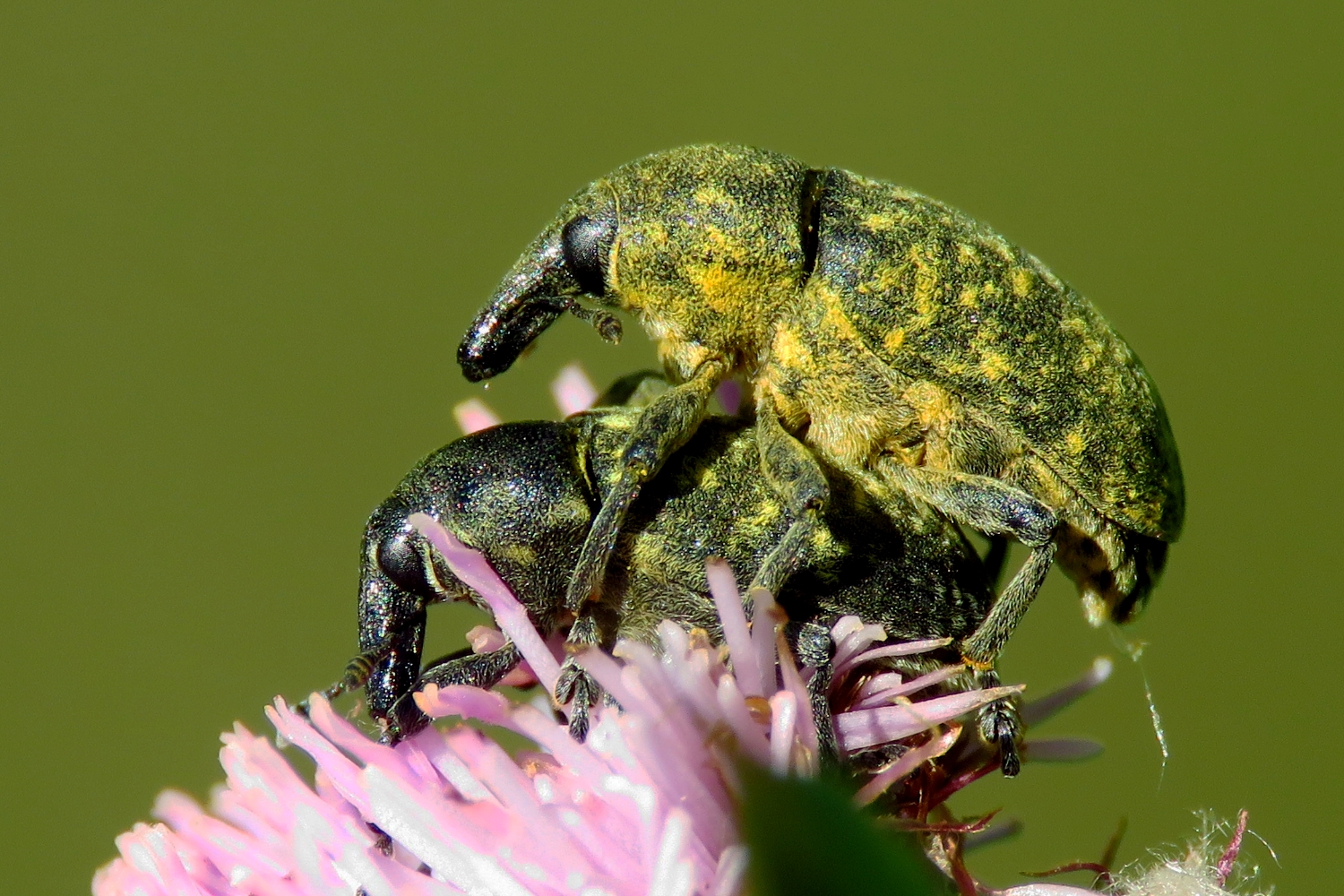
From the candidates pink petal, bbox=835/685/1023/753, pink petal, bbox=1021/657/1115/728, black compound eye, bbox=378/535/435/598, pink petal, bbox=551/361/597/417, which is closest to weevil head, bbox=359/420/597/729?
black compound eye, bbox=378/535/435/598

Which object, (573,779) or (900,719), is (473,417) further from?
(900,719)

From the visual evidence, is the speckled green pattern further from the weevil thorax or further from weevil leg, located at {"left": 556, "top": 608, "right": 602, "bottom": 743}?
weevil leg, located at {"left": 556, "top": 608, "right": 602, "bottom": 743}

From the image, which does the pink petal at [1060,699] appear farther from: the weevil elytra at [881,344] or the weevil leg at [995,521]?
the weevil leg at [995,521]

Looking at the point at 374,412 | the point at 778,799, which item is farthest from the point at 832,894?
the point at 374,412

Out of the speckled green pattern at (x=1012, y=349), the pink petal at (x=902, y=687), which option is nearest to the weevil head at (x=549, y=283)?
the speckled green pattern at (x=1012, y=349)

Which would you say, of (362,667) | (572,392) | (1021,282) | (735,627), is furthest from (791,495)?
(572,392)

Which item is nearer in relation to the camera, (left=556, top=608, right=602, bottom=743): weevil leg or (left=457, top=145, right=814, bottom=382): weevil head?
(left=556, top=608, right=602, bottom=743): weevil leg
